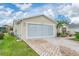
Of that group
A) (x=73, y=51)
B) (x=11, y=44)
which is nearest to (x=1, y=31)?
(x=11, y=44)

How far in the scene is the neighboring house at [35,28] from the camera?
1895 mm

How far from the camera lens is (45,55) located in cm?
186

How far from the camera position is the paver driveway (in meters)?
1.87

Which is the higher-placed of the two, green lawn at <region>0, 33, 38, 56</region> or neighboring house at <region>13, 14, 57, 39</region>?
neighboring house at <region>13, 14, 57, 39</region>

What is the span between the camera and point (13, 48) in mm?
1867

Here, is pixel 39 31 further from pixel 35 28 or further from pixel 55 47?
pixel 55 47

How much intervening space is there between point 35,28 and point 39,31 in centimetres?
5

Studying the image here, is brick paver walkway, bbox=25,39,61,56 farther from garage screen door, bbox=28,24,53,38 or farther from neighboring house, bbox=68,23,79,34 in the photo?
neighboring house, bbox=68,23,79,34

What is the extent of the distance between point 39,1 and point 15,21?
0.31m

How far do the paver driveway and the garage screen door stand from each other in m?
0.05

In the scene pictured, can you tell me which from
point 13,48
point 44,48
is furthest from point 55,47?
point 13,48

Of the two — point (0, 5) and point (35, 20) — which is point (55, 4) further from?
point (0, 5)

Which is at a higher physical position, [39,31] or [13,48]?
[39,31]

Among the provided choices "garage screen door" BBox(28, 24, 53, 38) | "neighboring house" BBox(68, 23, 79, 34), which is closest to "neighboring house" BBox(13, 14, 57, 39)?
"garage screen door" BBox(28, 24, 53, 38)
